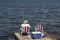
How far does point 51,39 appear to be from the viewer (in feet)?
23.2

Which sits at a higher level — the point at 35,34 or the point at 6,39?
the point at 35,34

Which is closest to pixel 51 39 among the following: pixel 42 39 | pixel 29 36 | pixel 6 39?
pixel 42 39

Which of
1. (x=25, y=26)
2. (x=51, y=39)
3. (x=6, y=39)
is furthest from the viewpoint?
(x=6, y=39)

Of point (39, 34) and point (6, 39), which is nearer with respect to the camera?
point (39, 34)

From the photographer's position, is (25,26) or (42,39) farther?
(25,26)

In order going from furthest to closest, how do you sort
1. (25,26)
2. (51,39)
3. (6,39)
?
(6,39)
(25,26)
(51,39)

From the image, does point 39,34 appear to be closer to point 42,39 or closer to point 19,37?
point 42,39

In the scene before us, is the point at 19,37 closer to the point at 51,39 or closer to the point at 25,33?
the point at 25,33

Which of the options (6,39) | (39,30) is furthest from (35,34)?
(6,39)

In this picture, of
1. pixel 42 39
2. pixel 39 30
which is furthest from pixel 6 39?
pixel 42 39

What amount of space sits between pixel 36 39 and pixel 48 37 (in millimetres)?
449

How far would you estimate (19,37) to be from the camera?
7438 mm

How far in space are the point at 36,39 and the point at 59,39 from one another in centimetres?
491

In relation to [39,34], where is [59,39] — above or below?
below
